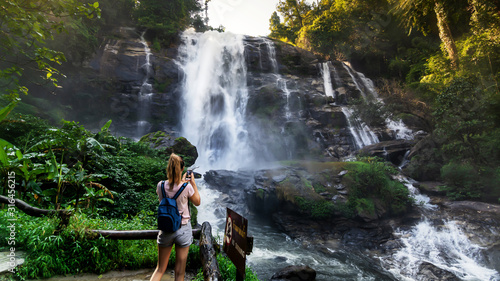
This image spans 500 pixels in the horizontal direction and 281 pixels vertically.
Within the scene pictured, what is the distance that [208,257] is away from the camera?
3.39m

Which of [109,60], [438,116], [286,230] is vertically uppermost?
[109,60]

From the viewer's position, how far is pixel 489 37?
44.7 ft

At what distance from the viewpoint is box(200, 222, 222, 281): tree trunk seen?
2.99 m

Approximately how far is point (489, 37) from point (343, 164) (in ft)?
38.4

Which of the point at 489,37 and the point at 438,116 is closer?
the point at 438,116

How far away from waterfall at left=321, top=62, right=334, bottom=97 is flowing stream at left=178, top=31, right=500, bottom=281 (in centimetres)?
246

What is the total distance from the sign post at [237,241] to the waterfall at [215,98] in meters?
13.8

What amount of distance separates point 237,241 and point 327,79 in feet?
77.8

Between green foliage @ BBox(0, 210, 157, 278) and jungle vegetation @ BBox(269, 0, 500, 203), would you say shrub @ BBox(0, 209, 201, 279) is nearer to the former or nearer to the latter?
green foliage @ BBox(0, 210, 157, 278)

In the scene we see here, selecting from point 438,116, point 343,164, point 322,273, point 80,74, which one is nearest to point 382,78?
point 438,116

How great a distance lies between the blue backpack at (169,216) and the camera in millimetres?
2643

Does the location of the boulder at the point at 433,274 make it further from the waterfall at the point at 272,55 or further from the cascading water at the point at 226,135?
the waterfall at the point at 272,55

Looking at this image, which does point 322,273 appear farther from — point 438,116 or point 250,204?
point 438,116

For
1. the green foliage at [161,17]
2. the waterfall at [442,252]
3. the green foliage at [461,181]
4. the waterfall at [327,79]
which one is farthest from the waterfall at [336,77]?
the green foliage at [161,17]
